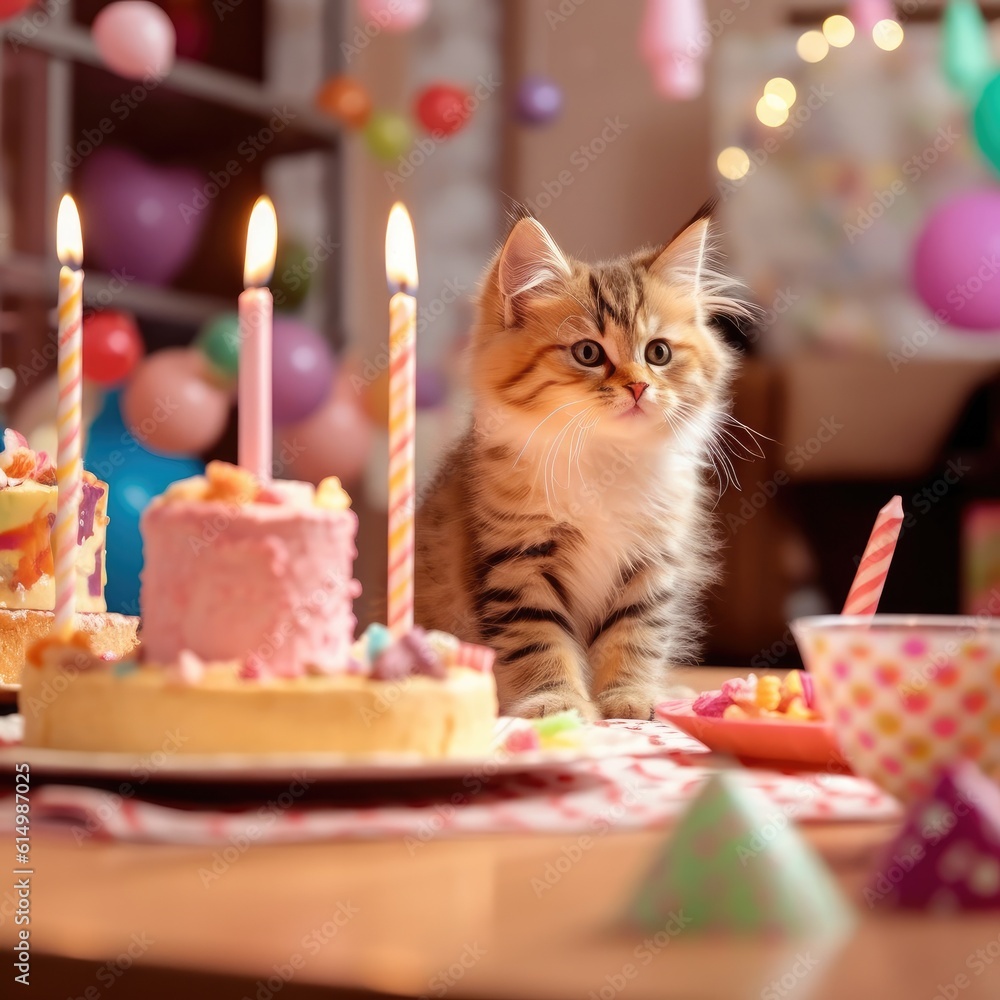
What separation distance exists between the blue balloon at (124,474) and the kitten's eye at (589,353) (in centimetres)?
82

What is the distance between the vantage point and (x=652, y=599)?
157 cm

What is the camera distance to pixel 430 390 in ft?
15.3

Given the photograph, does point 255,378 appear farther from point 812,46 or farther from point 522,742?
point 812,46

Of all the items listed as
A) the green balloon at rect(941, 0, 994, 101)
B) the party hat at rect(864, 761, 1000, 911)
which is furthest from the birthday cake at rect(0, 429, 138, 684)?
the green balloon at rect(941, 0, 994, 101)

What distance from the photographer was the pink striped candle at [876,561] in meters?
0.95

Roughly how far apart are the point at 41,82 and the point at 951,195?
131 inches

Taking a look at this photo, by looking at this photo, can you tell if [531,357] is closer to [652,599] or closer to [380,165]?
[652,599]

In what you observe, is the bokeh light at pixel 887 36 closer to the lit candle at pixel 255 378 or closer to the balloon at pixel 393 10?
the balloon at pixel 393 10

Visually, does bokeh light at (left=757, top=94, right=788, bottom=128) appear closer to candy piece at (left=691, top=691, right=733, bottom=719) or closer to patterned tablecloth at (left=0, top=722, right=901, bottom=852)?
candy piece at (left=691, top=691, right=733, bottom=719)

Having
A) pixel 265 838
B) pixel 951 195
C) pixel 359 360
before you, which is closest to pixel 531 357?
pixel 265 838

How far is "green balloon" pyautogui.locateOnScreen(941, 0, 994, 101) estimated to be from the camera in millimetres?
4367

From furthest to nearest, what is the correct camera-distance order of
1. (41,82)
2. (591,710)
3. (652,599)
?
(41,82)
(652,599)
(591,710)

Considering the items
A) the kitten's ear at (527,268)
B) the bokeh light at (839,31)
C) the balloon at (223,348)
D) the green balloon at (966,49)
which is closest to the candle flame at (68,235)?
the kitten's ear at (527,268)

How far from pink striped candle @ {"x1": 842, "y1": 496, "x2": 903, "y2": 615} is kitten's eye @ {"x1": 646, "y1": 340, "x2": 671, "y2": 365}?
77 centimetres
